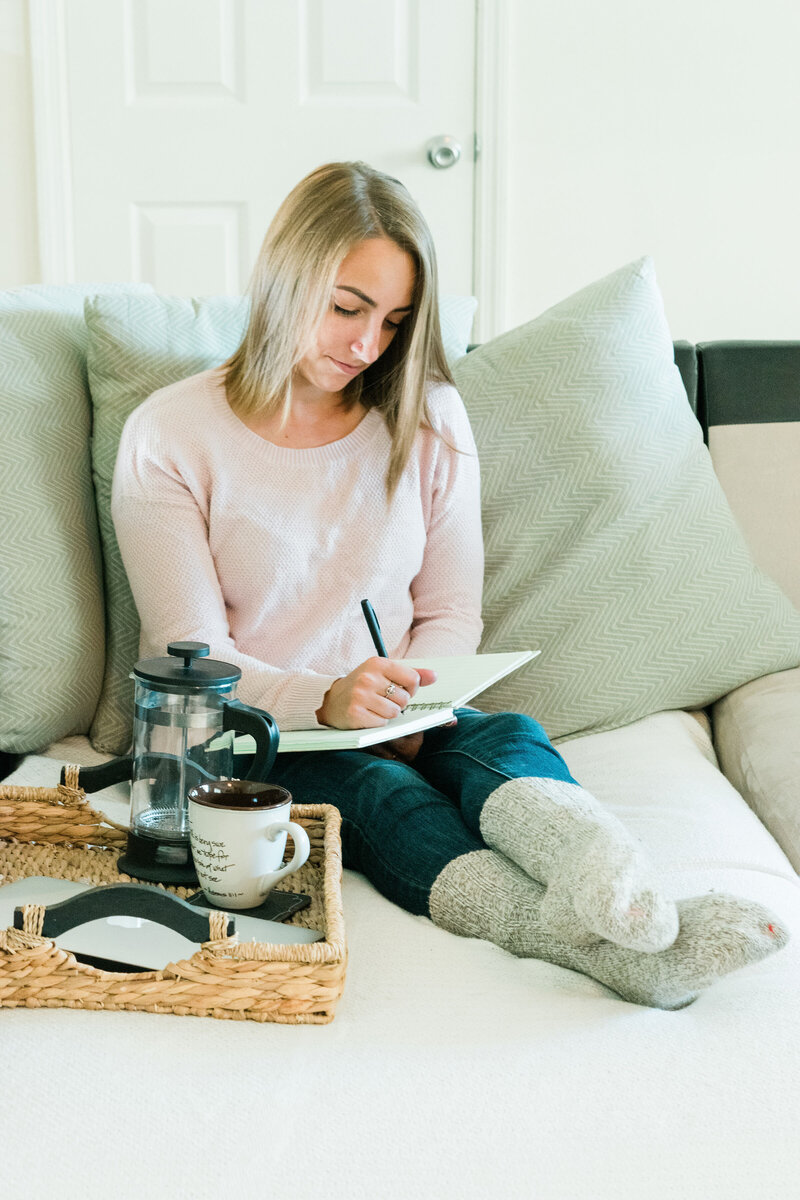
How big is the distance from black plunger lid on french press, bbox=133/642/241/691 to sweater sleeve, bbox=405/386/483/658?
494mm

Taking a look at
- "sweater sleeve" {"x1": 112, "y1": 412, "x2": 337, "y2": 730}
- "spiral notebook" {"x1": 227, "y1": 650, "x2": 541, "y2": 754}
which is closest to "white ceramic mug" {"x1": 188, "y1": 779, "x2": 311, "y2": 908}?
"spiral notebook" {"x1": 227, "y1": 650, "x2": 541, "y2": 754}

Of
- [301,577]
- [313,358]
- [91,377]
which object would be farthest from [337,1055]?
[91,377]

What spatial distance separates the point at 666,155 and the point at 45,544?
2.02 metres

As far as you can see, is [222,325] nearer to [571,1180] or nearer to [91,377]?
[91,377]

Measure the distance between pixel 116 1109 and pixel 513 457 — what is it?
0.99 meters

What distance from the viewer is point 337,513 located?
51.9 inches

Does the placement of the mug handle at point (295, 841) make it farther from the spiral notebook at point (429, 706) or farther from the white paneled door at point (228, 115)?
the white paneled door at point (228, 115)

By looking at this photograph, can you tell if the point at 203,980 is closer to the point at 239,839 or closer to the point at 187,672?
the point at 239,839

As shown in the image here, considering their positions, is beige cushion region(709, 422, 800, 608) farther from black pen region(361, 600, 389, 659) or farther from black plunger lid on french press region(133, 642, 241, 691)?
black plunger lid on french press region(133, 642, 241, 691)

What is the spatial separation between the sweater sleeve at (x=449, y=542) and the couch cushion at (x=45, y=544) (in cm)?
38

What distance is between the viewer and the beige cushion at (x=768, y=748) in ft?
3.78

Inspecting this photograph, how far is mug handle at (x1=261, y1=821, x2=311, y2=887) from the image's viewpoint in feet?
2.74

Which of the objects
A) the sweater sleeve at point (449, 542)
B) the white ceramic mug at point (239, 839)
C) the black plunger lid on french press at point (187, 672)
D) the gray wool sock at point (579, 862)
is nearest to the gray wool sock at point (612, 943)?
the gray wool sock at point (579, 862)

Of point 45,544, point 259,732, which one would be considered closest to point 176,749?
point 259,732
